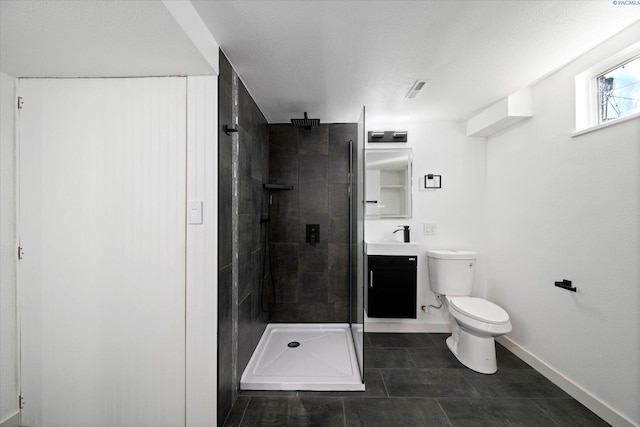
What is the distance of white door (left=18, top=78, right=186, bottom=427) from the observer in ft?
4.58

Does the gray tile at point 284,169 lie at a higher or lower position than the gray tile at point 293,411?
higher

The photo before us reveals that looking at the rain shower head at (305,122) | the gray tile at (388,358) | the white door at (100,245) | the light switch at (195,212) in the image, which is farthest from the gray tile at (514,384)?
the rain shower head at (305,122)

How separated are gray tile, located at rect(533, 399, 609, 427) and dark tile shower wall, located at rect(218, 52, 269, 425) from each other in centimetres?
203

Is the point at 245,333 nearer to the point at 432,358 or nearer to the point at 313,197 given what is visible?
the point at 313,197

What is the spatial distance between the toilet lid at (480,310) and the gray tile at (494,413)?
504mm

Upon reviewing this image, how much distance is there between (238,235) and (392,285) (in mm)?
1589

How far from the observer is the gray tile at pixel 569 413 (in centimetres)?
143

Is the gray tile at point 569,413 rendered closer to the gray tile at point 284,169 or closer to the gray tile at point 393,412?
Result: the gray tile at point 393,412

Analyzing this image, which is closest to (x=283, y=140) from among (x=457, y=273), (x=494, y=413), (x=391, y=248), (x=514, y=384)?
(x=391, y=248)

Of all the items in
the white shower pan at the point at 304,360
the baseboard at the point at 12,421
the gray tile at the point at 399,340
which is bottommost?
the gray tile at the point at 399,340

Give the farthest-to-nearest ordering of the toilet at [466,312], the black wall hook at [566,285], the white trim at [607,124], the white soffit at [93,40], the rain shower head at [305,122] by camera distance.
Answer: the rain shower head at [305,122] → the toilet at [466,312] → the black wall hook at [566,285] → the white trim at [607,124] → the white soffit at [93,40]

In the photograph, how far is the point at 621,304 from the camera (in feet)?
4.45

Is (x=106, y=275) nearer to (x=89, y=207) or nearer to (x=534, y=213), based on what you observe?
(x=89, y=207)

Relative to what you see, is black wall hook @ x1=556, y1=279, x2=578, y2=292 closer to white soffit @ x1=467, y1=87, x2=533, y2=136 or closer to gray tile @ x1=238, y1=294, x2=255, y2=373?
white soffit @ x1=467, y1=87, x2=533, y2=136
